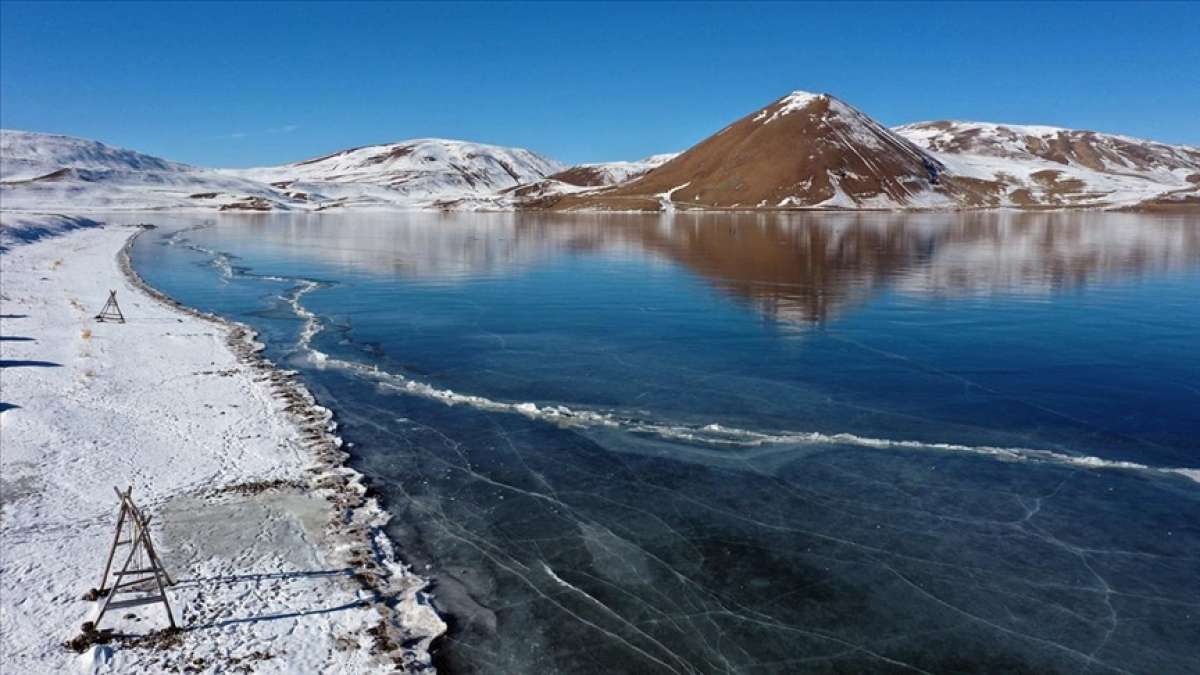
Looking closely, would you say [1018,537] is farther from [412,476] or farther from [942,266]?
[942,266]

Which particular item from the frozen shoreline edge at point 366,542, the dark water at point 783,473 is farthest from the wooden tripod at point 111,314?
the frozen shoreline edge at point 366,542

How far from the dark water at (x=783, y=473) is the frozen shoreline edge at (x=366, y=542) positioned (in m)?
0.33

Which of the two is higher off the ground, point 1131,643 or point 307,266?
point 307,266

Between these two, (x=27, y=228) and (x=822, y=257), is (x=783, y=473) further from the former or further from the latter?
(x=27, y=228)

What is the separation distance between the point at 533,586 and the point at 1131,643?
750 cm

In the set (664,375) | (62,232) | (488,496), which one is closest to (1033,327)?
(664,375)

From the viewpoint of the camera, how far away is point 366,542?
11539 millimetres

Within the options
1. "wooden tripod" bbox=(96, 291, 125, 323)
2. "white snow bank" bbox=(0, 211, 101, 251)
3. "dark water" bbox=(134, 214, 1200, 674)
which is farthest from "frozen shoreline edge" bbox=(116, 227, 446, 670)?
"white snow bank" bbox=(0, 211, 101, 251)

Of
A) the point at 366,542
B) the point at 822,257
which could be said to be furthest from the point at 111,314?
the point at 822,257

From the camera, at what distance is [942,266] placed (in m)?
51.9

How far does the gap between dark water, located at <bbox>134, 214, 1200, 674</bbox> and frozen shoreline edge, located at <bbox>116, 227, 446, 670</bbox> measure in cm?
33

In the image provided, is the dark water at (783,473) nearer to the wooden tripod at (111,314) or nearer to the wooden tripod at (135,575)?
the wooden tripod at (135,575)

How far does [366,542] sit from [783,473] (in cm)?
764

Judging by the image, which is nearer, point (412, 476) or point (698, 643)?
point (698, 643)
